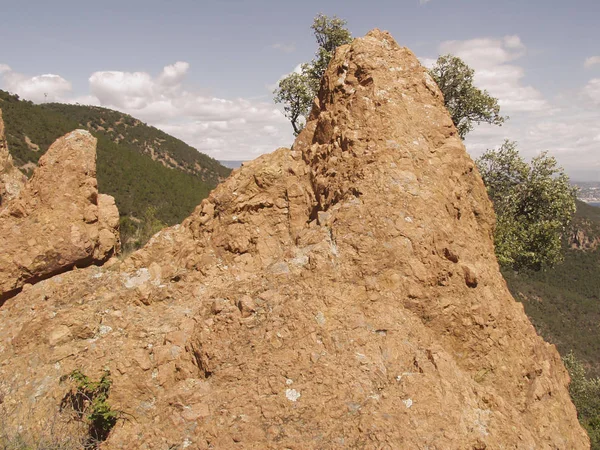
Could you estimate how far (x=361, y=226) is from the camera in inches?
288

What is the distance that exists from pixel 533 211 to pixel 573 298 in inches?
3410

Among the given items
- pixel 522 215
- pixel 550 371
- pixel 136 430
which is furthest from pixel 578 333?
pixel 136 430

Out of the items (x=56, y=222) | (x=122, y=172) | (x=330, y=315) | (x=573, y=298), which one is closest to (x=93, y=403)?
(x=330, y=315)

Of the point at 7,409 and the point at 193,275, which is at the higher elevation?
the point at 193,275

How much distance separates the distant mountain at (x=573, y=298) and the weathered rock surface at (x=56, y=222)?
55813mm

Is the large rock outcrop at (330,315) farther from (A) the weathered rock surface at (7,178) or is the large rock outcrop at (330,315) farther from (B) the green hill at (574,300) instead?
(B) the green hill at (574,300)

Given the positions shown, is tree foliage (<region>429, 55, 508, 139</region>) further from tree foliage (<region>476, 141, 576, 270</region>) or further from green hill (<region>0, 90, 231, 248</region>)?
green hill (<region>0, 90, 231, 248</region>)


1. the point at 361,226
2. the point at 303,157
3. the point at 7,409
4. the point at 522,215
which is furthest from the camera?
the point at 522,215

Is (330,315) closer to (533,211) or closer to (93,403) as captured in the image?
(93,403)

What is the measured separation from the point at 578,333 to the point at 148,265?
290 ft

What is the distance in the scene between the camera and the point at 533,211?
1917 centimetres

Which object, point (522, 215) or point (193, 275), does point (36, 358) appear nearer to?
point (193, 275)

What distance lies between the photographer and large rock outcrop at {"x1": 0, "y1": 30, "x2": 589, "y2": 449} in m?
5.66

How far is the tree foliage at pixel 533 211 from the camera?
708 inches
